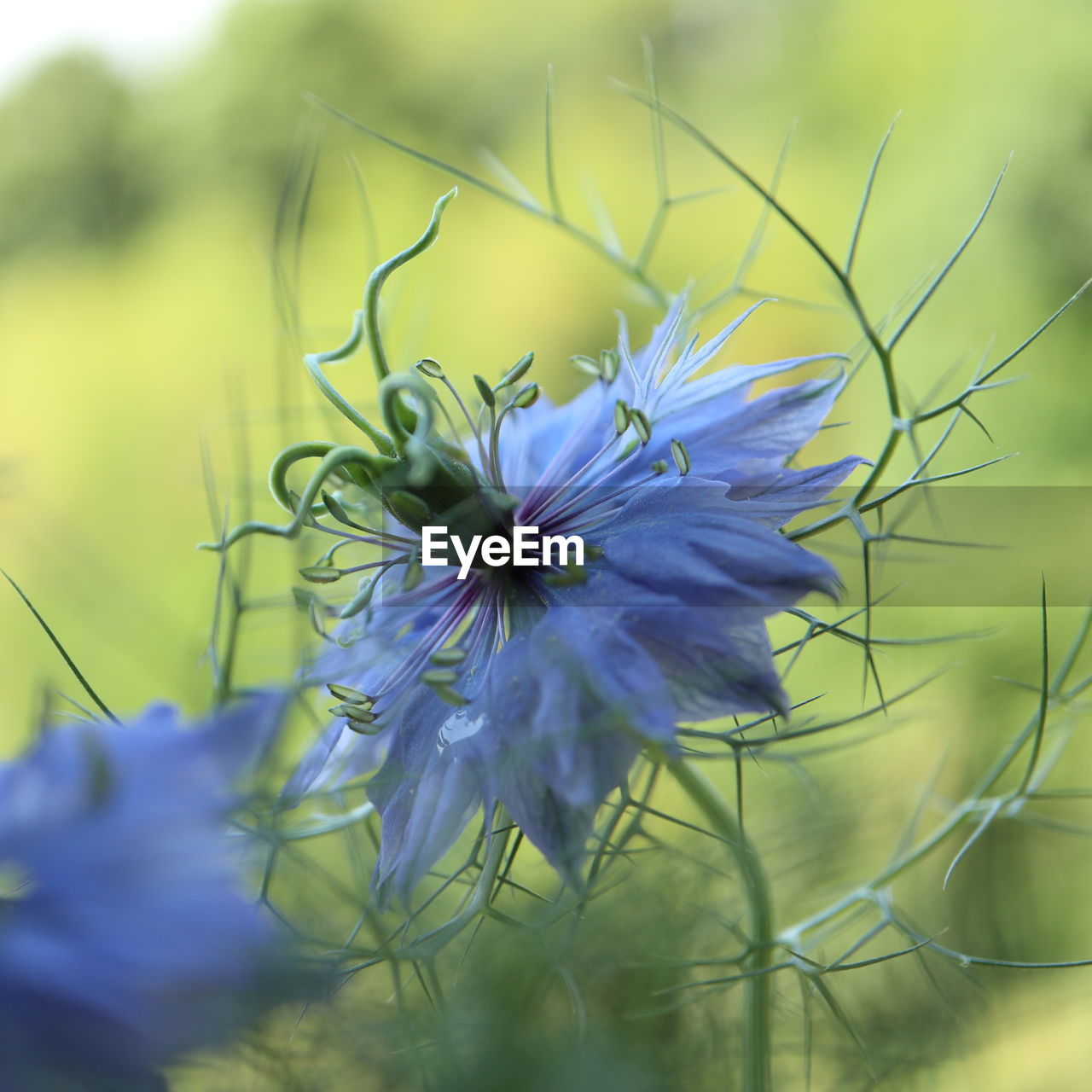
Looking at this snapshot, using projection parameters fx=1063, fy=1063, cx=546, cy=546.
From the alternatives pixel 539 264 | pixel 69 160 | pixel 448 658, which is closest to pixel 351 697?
pixel 448 658

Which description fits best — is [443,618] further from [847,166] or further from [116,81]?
[116,81]

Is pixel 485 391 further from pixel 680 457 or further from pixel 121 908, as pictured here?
pixel 121 908

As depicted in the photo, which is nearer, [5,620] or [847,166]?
[847,166]

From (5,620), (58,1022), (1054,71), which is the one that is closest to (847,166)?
(1054,71)

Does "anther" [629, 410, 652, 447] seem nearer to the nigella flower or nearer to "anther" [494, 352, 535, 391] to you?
"anther" [494, 352, 535, 391]

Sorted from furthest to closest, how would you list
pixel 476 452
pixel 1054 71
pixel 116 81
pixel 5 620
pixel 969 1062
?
pixel 116 81
pixel 5 620
pixel 1054 71
pixel 969 1062
pixel 476 452

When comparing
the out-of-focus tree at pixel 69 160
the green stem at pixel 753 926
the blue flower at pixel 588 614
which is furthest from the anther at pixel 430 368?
the out-of-focus tree at pixel 69 160

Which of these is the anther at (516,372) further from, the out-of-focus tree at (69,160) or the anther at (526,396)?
the out-of-focus tree at (69,160)

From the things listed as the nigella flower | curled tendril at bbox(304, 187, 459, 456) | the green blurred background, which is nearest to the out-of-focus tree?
the green blurred background
